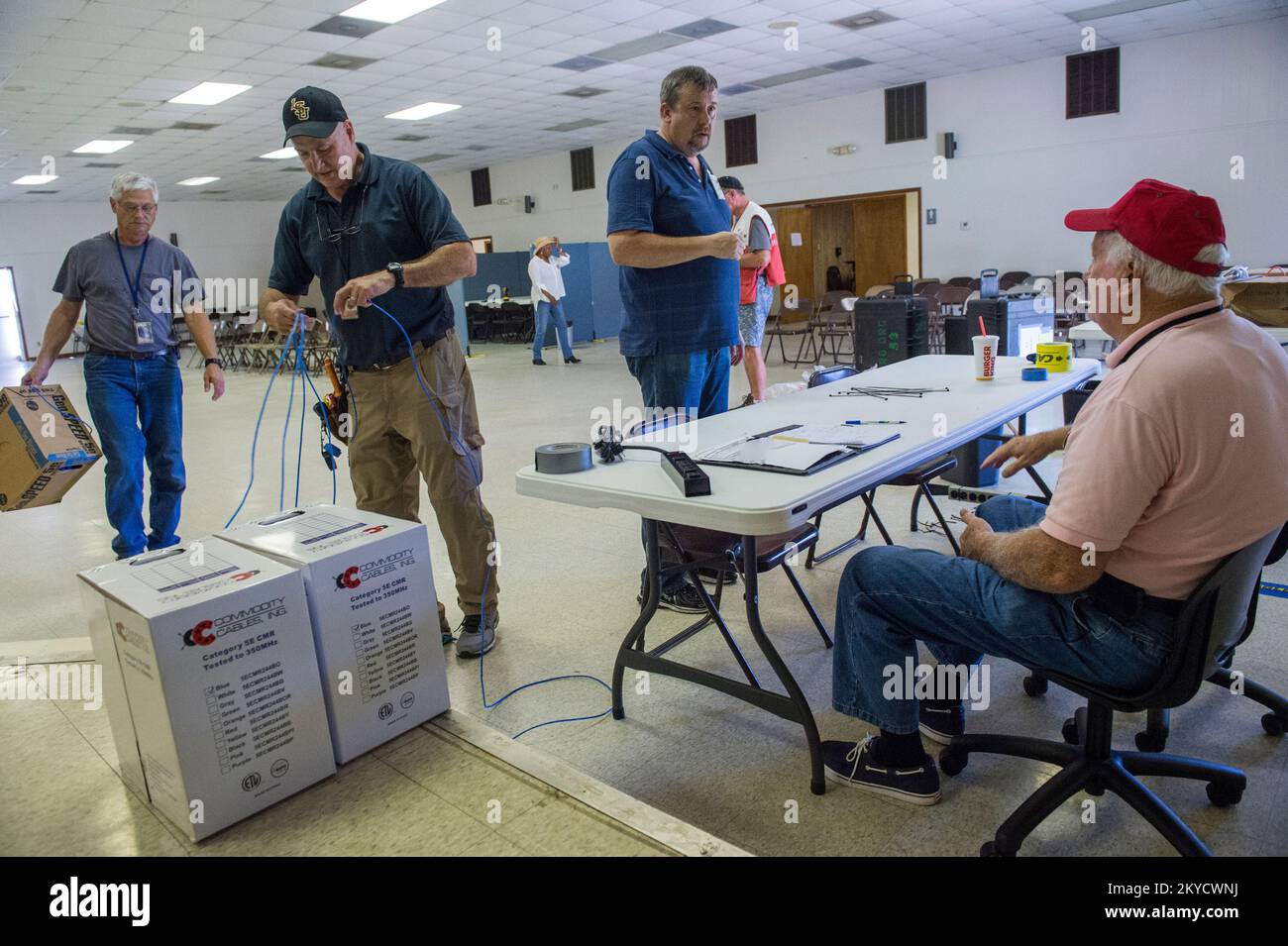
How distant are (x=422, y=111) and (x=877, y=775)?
11251 mm

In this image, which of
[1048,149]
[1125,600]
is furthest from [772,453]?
[1048,149]

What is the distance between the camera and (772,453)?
6.34ft

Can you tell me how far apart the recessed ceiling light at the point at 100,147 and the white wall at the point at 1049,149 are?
6056mm

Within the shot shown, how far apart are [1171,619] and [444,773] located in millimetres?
1411

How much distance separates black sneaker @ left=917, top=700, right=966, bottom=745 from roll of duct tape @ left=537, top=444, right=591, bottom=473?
99 centimetres

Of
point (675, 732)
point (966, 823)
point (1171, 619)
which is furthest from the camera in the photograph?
point (675, 732)

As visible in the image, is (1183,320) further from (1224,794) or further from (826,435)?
(1224,794)

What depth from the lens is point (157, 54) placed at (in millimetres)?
7762

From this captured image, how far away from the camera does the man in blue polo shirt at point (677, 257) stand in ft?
8.46

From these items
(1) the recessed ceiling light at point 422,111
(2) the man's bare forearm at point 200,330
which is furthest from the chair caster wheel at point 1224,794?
(1) the recessed ceiling light at point 422,111

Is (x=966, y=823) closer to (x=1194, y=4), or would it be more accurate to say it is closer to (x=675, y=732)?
(x=675, y=732)

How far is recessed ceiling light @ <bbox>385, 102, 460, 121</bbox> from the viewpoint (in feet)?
35.8

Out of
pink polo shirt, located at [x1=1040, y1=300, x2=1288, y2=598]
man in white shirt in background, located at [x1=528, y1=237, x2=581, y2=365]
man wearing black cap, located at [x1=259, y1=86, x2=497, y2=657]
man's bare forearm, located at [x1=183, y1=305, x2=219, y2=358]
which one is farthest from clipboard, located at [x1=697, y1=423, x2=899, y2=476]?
man in white shirt in background, located at [x1=528, y1=237, x2=581, y2=365]
